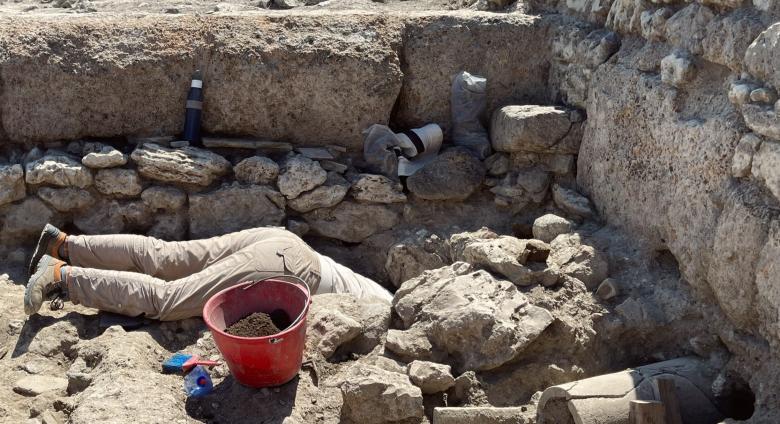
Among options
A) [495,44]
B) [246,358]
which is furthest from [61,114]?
[495,44]

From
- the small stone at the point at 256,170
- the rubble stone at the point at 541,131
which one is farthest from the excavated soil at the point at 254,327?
the rubble stone at the point at 541,131

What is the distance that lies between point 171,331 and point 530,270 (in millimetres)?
1854

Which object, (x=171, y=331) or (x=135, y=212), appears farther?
(x=135, y=212)

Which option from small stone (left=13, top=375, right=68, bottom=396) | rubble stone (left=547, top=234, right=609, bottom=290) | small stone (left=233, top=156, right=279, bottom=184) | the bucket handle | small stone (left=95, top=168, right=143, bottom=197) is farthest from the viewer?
small stone (left=233, top=156, right=279, bottom=184)

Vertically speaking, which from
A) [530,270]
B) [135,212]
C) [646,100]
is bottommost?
[135,212]

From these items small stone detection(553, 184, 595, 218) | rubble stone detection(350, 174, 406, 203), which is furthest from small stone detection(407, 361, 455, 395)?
rubble stone detection(350, 174, 406, 203)

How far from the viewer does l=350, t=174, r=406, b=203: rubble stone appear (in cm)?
504

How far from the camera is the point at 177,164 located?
486 cm

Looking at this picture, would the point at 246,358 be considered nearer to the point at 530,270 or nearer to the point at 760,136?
the point at 530,270

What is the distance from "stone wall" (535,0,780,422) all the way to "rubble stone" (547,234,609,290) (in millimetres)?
273

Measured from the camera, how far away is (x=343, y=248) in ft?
16.9

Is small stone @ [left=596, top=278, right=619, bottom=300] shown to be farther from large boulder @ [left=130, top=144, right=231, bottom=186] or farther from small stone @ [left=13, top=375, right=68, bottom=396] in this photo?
small stone @ [left=13, top=375, right=68, bottom=396]

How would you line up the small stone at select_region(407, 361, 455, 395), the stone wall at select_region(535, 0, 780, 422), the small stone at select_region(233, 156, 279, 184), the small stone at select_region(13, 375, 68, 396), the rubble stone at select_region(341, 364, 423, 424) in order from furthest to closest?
1. the small stone at select_region(233, 156, 279, 184)
2. the small stone at select_region(13, 375, 68, 396)
3. the small stone at select_region(407, 361, 455, 395)
4. the rubble stone at select_region(341, 364, 423, 424)
5. the stone wall at select_region(535, 0, 780, 422)

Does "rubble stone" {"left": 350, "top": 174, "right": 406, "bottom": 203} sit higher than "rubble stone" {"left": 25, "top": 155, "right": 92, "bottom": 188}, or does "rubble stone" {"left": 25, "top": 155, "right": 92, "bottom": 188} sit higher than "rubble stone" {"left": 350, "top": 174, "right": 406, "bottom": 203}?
"rubble stone" {"left": 350, "top": 174, "right": 406, "bottom": 203}
